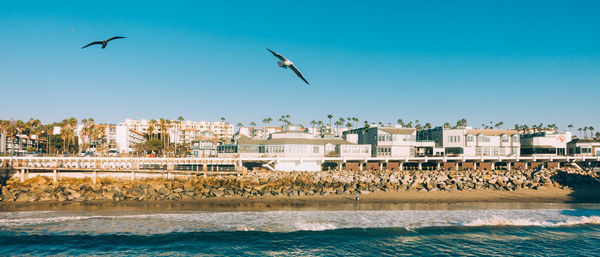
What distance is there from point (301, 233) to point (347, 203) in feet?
31.6

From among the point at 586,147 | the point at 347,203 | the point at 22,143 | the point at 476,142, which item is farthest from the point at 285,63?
the point at 22,143

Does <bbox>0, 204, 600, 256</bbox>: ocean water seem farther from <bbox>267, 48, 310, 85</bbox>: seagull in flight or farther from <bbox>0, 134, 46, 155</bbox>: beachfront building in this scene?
<bbox>0, 134, 46, 155</bbox>: beachfront building

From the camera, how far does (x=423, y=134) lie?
72.1 meters

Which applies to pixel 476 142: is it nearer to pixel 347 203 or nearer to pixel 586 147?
pixel 586 147

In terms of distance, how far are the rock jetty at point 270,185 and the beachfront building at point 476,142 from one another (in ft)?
39.3

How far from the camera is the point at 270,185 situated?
3672 cm

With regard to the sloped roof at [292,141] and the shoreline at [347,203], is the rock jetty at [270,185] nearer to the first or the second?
Result: the shoreline at [347,203]

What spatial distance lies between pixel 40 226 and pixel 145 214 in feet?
19.9

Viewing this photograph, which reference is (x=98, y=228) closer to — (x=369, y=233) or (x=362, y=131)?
(x=369, y=233)

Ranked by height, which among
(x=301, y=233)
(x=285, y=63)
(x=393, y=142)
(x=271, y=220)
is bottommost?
(x=301, y=233)

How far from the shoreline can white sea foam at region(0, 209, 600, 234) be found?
1829 millimetres

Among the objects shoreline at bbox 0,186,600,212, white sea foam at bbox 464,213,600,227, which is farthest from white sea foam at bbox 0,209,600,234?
shoreline at bbox 0,186,600,212

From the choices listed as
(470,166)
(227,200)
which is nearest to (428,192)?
(227,200)

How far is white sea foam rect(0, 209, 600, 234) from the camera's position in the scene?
22156mm
